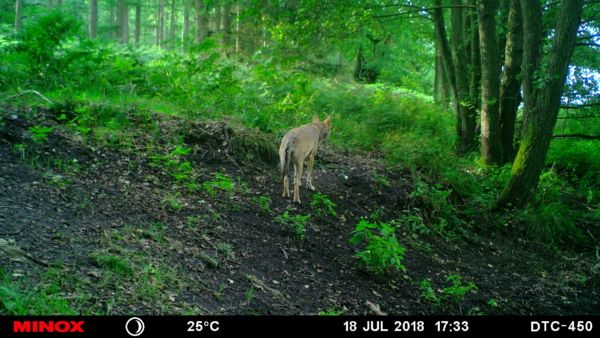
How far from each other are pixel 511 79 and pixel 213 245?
334 inches

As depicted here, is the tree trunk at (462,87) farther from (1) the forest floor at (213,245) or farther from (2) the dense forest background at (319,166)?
(1) the forest floor at (213,245)

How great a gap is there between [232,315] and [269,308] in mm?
485

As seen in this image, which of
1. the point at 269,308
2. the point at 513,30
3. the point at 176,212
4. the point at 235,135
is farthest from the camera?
the point at 513,30

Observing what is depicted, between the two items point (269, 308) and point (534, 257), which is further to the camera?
point (534, 257)

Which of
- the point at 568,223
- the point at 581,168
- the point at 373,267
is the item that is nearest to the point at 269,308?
the point at 373,267

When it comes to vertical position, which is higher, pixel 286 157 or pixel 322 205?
pixel 286 157

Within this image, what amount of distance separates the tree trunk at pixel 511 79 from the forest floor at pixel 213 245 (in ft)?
11.8

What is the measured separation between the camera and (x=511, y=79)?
1122 centimetres

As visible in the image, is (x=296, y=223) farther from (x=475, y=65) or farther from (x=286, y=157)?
(x=475, y=65)

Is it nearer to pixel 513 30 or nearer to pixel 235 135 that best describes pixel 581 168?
pixel 513 30

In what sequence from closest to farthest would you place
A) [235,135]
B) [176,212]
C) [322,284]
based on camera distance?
[322,284]
[176,212]
[235,135]

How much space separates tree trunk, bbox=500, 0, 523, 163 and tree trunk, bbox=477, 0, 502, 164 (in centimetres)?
22

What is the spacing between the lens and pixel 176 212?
6156 millimetres
